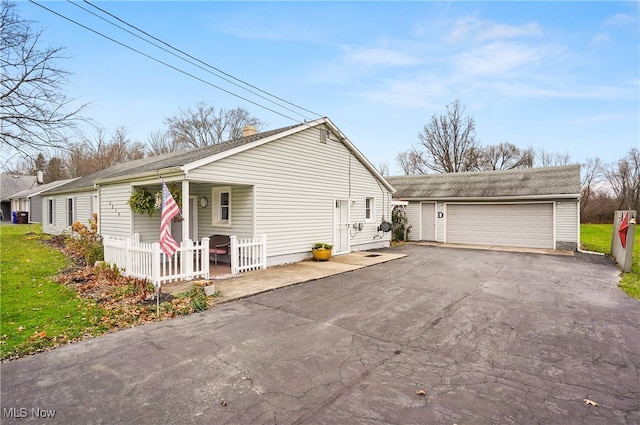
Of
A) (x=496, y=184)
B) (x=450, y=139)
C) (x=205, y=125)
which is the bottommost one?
(x=496, y=184)

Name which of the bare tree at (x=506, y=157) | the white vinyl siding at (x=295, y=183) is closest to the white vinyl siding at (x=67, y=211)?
the white vinyl siding at (x=295, y=183)

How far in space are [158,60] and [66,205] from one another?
47.3ft

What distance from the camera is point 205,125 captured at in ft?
121

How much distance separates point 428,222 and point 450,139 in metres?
20.2

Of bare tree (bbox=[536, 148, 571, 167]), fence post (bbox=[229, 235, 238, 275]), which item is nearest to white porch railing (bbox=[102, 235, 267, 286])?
fence post (bbox=[229, 235, 238, 275])

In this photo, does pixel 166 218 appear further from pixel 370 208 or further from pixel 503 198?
pixel 503 198

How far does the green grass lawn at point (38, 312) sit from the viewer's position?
15.3ft

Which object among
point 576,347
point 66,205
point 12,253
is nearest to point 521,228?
point 576,347

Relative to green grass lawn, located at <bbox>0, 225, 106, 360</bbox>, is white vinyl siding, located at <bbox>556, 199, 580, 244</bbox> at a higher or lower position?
higher

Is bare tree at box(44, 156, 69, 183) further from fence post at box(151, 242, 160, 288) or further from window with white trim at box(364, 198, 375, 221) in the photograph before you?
fence post at box(151, 242, 160, 288)

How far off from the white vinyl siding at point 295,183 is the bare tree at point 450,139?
24.7 meters

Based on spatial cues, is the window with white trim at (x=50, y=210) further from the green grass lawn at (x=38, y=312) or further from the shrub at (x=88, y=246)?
the green grass lawn at (x=38, y=312)

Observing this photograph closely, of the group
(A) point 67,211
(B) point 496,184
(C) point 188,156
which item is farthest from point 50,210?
(B) point 496,184

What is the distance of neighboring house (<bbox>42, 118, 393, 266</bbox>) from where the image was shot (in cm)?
943
